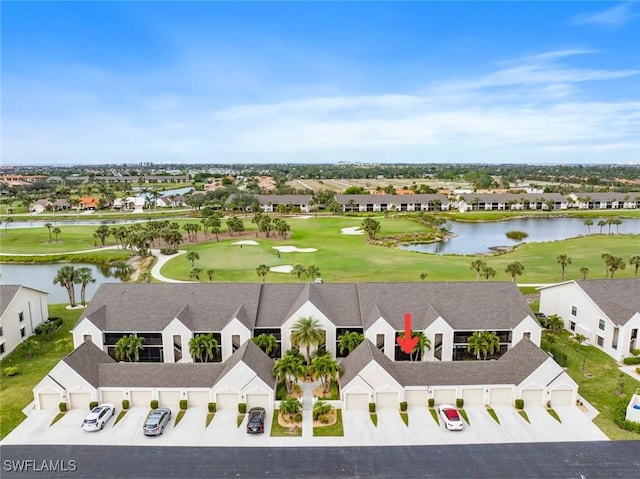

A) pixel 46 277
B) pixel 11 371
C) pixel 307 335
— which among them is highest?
pixel 307 335

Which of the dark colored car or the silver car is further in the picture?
the dark colored car

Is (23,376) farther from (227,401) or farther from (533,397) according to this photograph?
(533,397)

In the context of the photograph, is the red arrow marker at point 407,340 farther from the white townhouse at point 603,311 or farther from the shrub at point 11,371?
the shrub at point 11,371

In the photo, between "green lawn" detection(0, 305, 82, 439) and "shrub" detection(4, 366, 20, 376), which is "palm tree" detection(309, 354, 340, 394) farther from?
"shrub" detection(4, 366, 20, 376)

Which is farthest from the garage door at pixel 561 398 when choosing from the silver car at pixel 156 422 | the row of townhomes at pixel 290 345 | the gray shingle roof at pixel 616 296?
the silver car at pixel 156 422

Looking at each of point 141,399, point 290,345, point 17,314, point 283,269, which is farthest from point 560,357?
point 17,314

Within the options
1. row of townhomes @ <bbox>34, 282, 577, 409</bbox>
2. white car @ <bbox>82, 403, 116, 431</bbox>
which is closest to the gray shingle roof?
row of townhomes @ <bbox>34, 282, 577, 409</bbox>

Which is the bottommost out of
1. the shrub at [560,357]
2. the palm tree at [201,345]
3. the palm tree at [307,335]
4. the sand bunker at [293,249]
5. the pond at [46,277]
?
the pond at [46,277]
